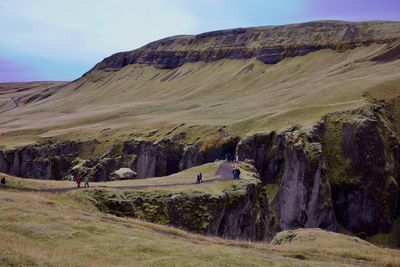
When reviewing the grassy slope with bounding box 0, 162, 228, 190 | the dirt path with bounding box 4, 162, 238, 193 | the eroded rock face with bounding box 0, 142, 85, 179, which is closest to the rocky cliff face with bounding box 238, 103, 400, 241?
the dirt path with bounding box 4, 162, 238, 193

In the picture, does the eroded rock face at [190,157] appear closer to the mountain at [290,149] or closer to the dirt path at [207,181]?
the mountain at [290,149]

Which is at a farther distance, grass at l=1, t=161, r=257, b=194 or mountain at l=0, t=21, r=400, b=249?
mountain at l=0, t=21, r=400, b=249

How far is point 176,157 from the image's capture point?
12481 centimetres

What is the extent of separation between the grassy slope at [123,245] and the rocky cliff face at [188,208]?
19.5 ft

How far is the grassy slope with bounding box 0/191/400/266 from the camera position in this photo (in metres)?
26.9

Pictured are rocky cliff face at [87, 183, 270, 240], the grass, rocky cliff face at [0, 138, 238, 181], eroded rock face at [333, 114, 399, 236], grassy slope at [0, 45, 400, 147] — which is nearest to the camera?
rocky cliff face at [87, 183, 270, 240]

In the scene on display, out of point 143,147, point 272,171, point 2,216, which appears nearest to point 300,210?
point 272,171

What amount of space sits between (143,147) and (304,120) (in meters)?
43.4

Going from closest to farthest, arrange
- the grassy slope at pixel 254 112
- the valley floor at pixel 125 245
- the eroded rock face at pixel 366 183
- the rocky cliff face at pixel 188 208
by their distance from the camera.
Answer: the valley floor at pixel 125 245 → the rocky cliff face at pixel 188 208 → the eroded rock face at pixel 366 183 → the grassy slope at pixel 254 112

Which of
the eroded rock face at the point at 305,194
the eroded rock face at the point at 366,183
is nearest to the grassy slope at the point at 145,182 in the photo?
the eroded rock face at the point at 305,194

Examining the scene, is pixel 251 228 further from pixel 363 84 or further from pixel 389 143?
pixel 363 84

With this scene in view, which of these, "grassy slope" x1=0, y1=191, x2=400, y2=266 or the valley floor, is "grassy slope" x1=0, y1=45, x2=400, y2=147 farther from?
"grassy slope" x1=0, y1=191, x2=400, y2=266

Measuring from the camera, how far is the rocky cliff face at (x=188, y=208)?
48.2m

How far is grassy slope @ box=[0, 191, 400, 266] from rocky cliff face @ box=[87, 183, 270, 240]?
19.5 feet
